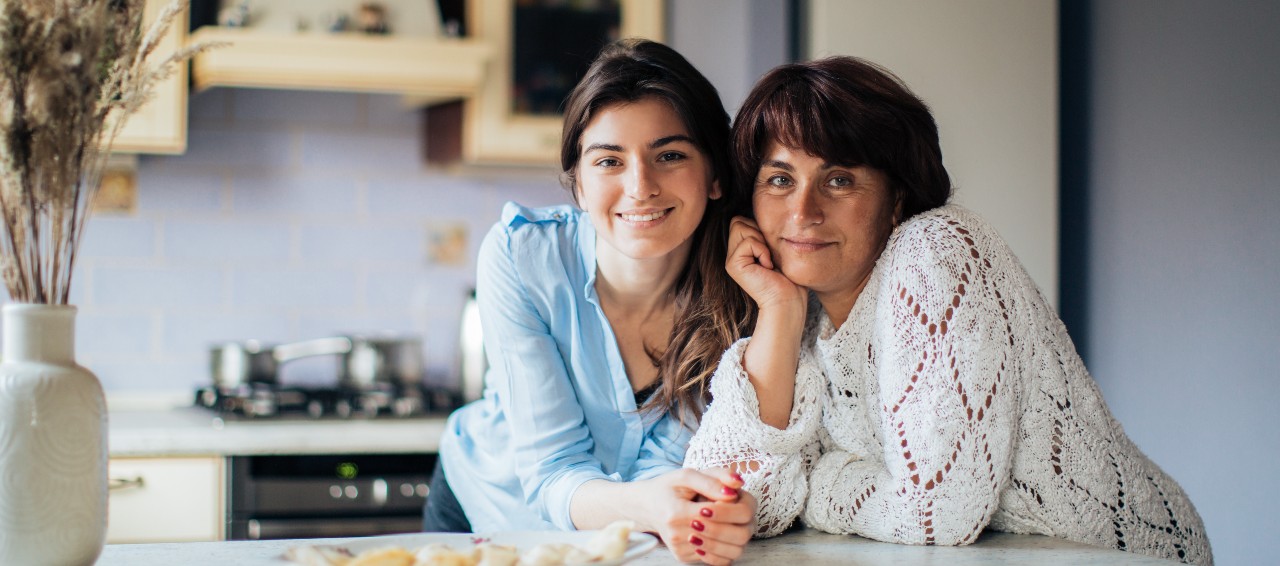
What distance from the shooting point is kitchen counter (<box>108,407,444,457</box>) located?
2227mm

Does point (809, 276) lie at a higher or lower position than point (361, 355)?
higher

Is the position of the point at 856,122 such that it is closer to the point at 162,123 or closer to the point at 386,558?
the point at 386,558

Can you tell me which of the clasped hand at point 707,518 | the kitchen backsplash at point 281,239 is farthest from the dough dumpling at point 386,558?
the kitchen backsplash at point 281,239

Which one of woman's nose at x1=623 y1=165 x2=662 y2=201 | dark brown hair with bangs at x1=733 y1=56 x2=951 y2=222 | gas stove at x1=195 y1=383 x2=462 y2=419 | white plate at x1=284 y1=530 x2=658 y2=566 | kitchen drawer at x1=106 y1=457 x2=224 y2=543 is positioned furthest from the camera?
gas stove at x1=195 y1=383 x2=462 y2=419

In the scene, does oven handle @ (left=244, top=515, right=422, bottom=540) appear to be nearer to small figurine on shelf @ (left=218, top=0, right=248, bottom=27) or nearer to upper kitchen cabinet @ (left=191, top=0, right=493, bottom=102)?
upper kitchen cabinet @ (left=191, top=0, right=493, bottom=102)

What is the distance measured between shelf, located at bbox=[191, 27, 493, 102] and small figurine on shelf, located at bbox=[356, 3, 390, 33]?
38mm

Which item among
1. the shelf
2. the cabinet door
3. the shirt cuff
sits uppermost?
the shelf

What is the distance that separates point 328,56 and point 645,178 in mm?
1388

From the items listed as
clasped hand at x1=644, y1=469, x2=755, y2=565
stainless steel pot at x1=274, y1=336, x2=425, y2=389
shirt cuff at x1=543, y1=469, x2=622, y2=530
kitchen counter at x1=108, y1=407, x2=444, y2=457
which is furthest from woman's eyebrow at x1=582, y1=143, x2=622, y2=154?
stainless steel pot at x1=274, y1=336, x2=425, y2=389

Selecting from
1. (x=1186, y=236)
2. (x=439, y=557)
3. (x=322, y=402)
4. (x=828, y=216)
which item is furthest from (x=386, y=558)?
(x=322, y=402)

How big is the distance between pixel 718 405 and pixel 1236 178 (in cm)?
112

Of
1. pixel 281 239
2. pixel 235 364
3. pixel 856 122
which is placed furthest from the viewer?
pixel 281 239

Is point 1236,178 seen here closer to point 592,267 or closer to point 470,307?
point 592,267

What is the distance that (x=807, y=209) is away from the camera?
1.32 metres
